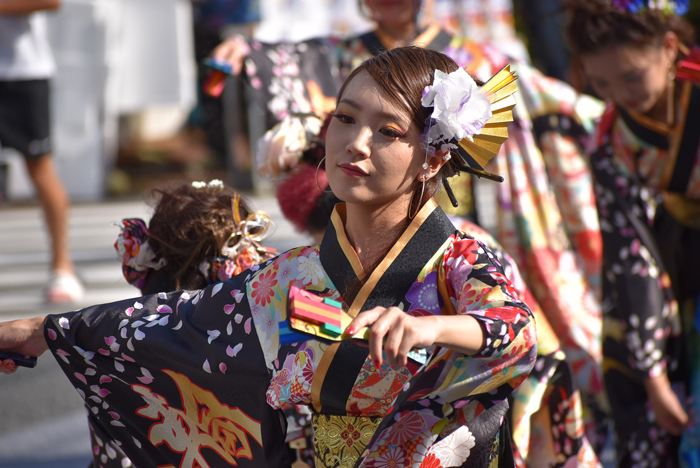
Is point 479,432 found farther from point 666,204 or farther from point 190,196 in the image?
point 666,204

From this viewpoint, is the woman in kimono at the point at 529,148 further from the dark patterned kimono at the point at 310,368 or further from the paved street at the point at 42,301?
the dark patterned kimono at the point at 310,368

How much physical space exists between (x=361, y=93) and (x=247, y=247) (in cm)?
61

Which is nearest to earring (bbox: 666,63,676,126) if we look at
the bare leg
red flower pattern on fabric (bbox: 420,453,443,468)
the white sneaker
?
red flower pattern on fabric (bbox: 420,453,443,468)

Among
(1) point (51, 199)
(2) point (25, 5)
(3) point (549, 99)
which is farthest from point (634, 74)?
(2) point (25, 5)

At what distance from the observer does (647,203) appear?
242 cm

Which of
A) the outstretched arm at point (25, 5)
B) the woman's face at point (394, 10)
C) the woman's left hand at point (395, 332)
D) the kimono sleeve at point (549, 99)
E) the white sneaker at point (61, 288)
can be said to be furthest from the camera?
the white sneaker at point (61, 288)

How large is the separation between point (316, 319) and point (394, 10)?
189 cm

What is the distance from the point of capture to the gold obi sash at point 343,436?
151 centimetres

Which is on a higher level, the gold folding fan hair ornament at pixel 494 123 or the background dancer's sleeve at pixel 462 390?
the gold folding fan hair ornament at pixel 494 123

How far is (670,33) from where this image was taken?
2.35 meters

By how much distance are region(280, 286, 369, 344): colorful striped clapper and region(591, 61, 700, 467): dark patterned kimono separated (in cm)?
146

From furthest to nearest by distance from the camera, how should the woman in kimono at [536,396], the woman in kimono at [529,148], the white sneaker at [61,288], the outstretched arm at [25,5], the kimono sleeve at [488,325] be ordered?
the white sneaker at [61,288] < the outstretched arm at [25,5] < the woman in kimono at [529,148] < the woman in kimono at [536,396] < the kimono sleeve at [488,325]

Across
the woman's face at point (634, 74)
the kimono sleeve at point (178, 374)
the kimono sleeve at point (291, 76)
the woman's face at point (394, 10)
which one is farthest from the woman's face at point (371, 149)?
the woman's face at point (394, 10)

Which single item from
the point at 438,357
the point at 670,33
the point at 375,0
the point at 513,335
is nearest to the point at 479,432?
the point at 438,357
